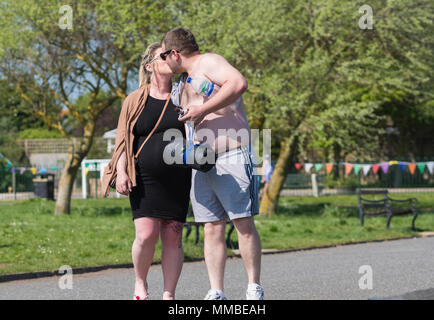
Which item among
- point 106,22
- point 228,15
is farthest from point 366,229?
point 106,22

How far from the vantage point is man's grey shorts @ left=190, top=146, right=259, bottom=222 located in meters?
4.77

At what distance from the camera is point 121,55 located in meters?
20.2

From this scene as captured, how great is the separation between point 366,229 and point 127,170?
1141cm

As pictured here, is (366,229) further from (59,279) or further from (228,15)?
(59,279)

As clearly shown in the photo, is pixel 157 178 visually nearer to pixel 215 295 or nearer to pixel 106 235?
pixel 215 295

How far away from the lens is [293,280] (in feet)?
25.7

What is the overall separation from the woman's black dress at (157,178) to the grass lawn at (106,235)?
394 cm

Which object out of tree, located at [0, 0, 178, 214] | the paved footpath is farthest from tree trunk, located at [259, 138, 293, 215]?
the paved footpath

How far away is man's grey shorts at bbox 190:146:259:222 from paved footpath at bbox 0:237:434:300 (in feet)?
4.63

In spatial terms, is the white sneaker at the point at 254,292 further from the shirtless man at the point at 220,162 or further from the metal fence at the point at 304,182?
the metal fence at the point at 304,182

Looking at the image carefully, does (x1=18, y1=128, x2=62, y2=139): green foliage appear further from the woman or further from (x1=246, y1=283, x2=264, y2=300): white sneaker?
(x1=246, y1=283, x2=264, y2=300): white sneaker

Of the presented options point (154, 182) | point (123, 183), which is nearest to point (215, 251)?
point (154, 182)

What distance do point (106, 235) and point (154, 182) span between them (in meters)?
8.84

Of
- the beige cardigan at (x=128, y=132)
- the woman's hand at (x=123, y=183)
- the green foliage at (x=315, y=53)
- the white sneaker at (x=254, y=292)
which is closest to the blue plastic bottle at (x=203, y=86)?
the beige cardigan at (x=128, y=132)
